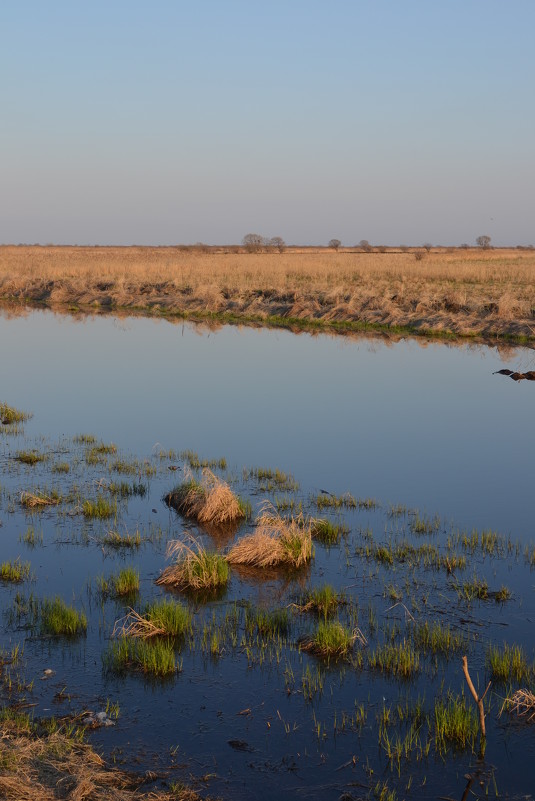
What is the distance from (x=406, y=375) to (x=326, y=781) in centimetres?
1542

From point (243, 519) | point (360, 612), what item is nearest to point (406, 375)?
point (243, 519)

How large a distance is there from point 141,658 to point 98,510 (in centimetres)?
367

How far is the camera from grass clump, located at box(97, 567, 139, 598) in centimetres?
743

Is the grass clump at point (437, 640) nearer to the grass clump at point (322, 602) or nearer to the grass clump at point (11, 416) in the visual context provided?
the grass clump at point (322, 602)

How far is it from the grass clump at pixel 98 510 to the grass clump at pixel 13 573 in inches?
67.4

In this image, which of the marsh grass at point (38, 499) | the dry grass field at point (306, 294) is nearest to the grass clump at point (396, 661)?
the marsh grass at point (38, 499)

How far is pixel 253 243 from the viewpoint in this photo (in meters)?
99.5

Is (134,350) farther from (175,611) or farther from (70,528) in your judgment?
(175,611)

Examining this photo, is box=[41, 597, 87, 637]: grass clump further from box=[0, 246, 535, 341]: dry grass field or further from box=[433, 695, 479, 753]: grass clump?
box=[0, 246, 535, 341]: dry grass field

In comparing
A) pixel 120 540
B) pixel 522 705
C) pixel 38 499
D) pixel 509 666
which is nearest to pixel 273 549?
pixel 120 540

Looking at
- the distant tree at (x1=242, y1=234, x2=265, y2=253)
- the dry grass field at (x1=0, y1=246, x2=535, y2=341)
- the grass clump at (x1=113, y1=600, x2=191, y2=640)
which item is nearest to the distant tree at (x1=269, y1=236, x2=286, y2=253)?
the distant tree at (x1=242, y1=234, x2=265, y2=253)

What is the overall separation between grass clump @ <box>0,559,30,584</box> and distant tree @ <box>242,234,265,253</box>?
88.5 meters

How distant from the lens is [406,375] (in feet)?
64.7

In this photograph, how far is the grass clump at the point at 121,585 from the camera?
7.43 meters
